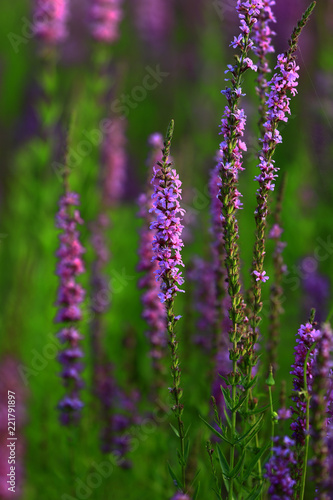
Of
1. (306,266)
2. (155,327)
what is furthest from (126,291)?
(155,327)

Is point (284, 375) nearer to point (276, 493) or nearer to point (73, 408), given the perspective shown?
point (73, 408)

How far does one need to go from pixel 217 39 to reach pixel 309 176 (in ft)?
8.41

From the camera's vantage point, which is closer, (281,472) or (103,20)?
(281,472)

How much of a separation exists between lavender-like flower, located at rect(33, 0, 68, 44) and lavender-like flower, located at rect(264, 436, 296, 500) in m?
3.99

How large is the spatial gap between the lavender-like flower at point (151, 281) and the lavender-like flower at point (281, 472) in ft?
4.11

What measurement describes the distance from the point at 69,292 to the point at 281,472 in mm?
1438

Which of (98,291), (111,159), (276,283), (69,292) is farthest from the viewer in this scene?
(111,159)

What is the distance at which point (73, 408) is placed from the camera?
2990 millimetres

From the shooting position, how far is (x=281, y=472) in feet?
5.79

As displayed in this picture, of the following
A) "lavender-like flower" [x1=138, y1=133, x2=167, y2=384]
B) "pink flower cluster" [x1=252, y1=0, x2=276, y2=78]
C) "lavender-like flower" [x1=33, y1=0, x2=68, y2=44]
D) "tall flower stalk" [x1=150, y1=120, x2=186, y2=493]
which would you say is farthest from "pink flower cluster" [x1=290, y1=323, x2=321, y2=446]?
"lavender-like flower" [x1=33, y1=0, x2=68, y2=44]

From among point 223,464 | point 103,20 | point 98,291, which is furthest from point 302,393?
point 103,20

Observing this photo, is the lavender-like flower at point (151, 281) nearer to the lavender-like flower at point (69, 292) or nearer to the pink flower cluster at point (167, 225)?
the lavender-like flower at point (69, 292)

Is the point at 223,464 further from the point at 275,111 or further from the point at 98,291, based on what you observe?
the point at 98,291

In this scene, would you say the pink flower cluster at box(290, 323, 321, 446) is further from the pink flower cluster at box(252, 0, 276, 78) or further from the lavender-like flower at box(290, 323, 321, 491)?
the pink flower cluster at box(252, 0, 276, 78)
